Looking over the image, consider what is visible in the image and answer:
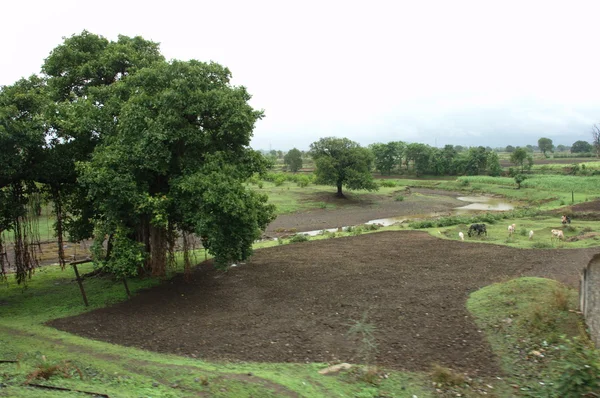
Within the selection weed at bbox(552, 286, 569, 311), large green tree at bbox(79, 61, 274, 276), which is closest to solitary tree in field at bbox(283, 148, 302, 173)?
large green tree at bbox(79, 61, 274, 276)

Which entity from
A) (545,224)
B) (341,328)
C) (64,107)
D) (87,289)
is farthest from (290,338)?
(545,224)

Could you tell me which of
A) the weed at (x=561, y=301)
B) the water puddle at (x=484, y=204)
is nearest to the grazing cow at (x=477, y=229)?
the weed at (x=561, y=301)

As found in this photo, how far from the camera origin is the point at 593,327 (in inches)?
436

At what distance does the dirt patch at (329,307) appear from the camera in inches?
432

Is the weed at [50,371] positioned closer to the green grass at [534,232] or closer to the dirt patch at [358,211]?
the green grass at [534,232]

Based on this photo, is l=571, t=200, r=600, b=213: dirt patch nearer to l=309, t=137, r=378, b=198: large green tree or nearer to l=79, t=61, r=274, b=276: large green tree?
l=309, t=137, r=378, b=198: large green tree

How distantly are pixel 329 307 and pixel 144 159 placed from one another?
813 centimetres

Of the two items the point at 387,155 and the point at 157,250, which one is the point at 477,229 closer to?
the point at 157,250

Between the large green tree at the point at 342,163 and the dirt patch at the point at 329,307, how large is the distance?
118 feet

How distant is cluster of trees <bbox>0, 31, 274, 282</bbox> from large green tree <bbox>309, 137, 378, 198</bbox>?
1595 inches

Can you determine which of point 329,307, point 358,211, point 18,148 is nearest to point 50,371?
point 329,307

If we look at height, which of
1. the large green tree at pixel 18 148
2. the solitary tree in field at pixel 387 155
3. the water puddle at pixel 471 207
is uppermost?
the solitary tree in field at pixel 387 155

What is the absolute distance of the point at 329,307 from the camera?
14086 millimetres

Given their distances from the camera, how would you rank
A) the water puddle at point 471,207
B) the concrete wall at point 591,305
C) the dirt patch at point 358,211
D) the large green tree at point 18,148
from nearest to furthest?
the concrete wall at point 591,305 → the large green tree at point 18,148 → the dirt patch at point 358,211 → the water puddle at point 471,207
